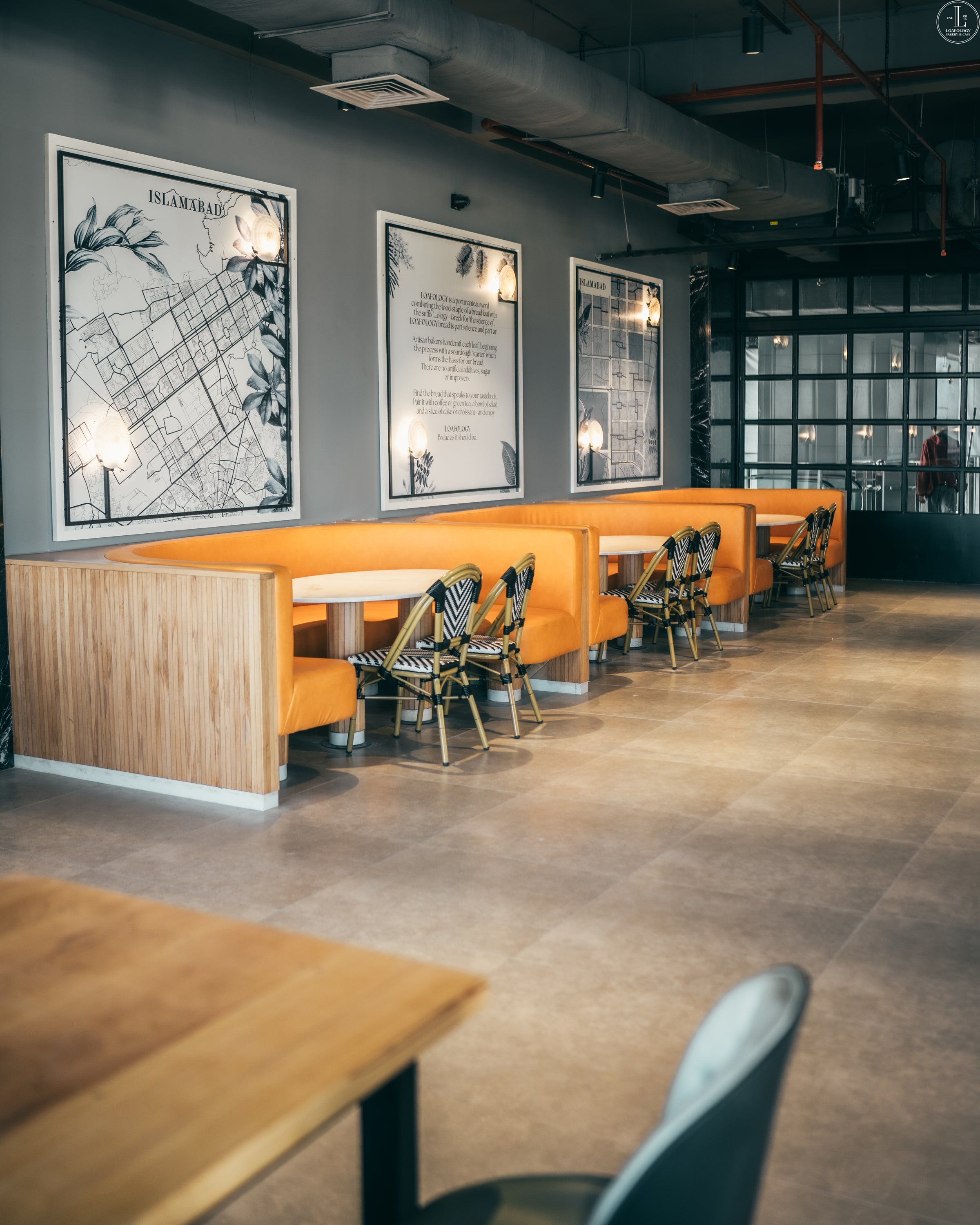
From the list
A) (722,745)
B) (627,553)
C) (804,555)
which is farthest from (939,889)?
(804,555)

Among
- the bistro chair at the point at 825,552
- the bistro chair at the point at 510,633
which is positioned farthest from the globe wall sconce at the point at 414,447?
the bistro chair at the point at 825,552

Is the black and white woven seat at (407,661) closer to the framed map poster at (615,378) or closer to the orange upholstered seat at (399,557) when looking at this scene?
the orange upholstered seat at (399,557)

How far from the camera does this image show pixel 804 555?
10633 mm

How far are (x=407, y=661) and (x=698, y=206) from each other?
508 cm

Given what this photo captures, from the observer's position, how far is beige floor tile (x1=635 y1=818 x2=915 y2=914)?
13.3 feet

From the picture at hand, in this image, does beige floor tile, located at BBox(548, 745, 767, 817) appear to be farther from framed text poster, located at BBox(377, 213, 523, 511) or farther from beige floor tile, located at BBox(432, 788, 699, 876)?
framed text poster, located at BBox(377, 213, 523, 511)

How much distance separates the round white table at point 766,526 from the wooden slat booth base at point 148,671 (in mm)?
6394

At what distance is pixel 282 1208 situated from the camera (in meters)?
2.41

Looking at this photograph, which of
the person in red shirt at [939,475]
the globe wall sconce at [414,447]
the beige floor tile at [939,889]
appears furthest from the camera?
the person in red shirt at [939,475]

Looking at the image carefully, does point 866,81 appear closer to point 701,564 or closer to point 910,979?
point 701,564

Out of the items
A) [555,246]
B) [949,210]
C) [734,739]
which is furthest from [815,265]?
[734,739]

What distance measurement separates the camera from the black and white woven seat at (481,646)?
20.0ft

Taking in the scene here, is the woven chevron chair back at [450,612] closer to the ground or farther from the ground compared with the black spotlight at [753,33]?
closer to the ground

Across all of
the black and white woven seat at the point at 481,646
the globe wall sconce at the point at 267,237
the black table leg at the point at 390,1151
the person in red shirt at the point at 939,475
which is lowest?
the black table leg at the point at 390,1151
